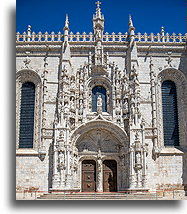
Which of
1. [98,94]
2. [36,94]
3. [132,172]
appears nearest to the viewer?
[132,172]

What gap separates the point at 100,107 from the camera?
15094 mm

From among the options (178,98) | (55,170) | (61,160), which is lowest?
(55,170)

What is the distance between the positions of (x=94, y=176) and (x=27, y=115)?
4509 millimetres

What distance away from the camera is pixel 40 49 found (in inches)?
639

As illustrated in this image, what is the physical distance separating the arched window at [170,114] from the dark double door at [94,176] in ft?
9.67

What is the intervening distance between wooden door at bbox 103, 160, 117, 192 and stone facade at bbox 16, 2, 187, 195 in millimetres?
238

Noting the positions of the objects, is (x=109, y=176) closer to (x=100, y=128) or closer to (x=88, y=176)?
(x=88, y=176)

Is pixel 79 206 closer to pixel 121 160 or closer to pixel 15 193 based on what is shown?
pixel 15 193

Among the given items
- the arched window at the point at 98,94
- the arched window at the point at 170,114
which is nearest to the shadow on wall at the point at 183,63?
the arched window at the point at 170,114

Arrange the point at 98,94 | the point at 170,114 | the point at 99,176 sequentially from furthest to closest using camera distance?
1. the point at 98,94
2. the point at 170,114
3. the point at 99,176

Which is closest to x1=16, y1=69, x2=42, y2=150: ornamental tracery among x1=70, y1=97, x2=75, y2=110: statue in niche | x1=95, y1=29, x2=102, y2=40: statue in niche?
x1=70, y1=97, x2=75, y2=110: statue in niche

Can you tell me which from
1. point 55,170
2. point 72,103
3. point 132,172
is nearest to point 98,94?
point 72,103

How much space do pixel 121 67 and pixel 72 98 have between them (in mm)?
3129
